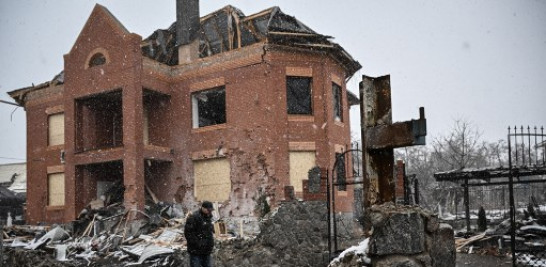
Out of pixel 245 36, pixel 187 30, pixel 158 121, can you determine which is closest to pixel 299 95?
pixel 245 36

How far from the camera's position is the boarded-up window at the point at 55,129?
2370 centimetres

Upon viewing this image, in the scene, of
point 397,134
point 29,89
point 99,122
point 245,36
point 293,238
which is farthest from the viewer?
point 29,89

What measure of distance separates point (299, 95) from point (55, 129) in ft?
43.0

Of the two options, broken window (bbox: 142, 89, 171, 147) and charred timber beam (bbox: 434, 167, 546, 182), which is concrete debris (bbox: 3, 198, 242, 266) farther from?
charred timber beam (bbox: 434, 167, 546, 182)

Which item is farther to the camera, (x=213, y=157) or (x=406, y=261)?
(x=213, y=157)

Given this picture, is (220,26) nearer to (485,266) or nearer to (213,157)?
(213,157)

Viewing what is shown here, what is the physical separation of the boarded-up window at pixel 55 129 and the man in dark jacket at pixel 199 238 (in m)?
17.8

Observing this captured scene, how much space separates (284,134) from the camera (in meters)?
19.2

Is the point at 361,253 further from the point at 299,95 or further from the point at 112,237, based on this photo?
the point at 299,95

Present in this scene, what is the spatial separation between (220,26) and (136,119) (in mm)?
5976

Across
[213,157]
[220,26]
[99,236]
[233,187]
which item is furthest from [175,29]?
[99,236]

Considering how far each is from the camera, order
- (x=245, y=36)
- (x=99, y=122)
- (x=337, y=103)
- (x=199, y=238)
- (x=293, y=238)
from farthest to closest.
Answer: (x=99, y=122)
(x=337, y=103)
(x=245, y=36)
(x=293, y=238)
(x=199, y=238)

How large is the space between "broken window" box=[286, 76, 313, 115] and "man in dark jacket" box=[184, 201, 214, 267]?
11.7 meters

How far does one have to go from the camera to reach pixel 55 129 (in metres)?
24.0
